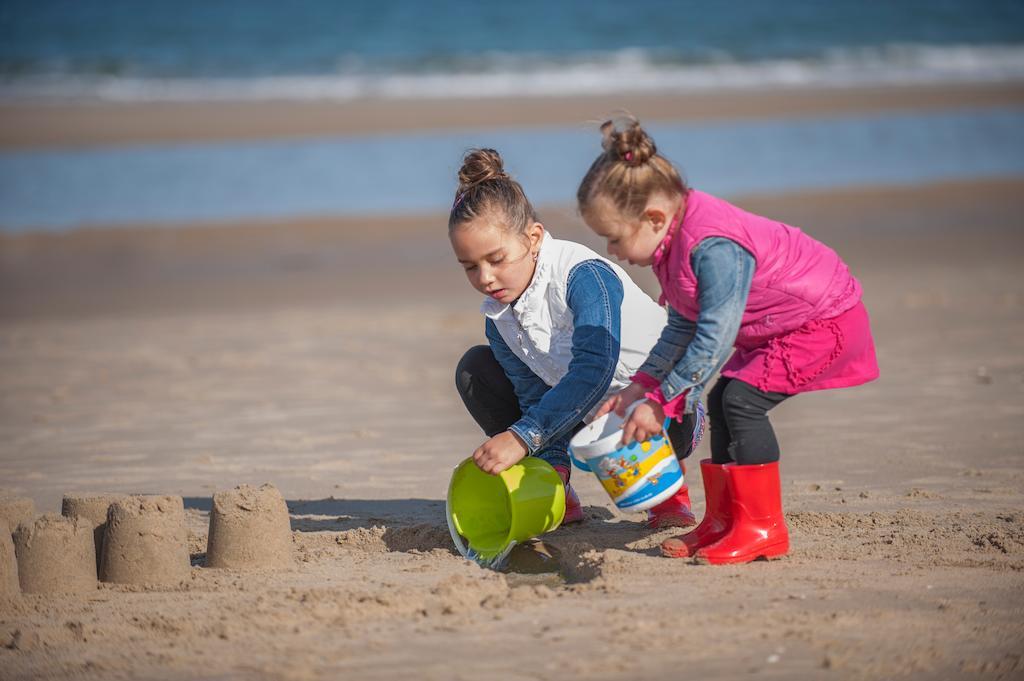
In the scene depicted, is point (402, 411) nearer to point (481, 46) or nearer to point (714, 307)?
point (714, 307)

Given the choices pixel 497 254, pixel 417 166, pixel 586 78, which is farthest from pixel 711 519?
pixel 586 78

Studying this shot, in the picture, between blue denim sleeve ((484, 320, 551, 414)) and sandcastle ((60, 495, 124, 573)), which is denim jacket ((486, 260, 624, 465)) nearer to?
blue denim sleeve ((484, 320, 551, 414))

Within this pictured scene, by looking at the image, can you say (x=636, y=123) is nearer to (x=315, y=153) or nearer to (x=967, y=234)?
(x=967, y=234)

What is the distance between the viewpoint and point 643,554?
11.8ft

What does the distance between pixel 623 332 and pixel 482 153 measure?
0.73 meters

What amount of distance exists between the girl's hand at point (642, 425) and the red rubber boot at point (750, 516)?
36 centimetres

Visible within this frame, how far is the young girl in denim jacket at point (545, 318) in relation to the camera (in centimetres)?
347

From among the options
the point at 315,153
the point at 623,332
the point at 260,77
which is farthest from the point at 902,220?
the point at 260,77

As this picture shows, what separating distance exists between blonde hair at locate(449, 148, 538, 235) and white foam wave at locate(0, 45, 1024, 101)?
17.4 m

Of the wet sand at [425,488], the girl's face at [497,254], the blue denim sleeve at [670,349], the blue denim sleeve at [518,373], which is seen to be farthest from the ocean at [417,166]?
the blue denim sleeve at [670,349]

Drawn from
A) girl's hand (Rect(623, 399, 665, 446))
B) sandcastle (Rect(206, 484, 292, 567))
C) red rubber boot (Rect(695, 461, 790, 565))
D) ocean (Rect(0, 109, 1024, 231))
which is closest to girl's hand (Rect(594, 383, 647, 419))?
girl's hand (Rect(623, 399, 665, 446))

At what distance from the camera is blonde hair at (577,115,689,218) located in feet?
10.5

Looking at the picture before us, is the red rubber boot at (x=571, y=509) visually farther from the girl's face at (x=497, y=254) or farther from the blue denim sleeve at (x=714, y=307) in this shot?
the blue denim sleeve at (x=714, y=307)

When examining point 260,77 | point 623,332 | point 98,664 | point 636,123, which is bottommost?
point 98,664
